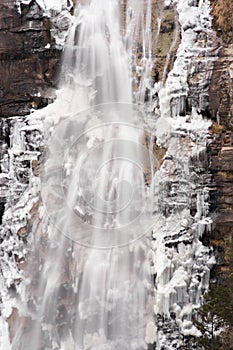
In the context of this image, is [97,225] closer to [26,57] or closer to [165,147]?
[165,147]

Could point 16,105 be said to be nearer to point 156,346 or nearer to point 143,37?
point 143,37

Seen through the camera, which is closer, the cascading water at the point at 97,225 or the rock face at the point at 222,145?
the rock face at the point at 222,145

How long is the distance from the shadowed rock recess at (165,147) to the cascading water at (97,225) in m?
A: 0.11

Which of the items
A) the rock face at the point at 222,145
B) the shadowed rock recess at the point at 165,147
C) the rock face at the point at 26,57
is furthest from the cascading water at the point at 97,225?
the rock face at the point at 222,145

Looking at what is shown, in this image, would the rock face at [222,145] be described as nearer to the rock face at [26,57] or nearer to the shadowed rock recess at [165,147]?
the shadowed rock recess at [165,147]

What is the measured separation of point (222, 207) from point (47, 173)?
3.27 metres

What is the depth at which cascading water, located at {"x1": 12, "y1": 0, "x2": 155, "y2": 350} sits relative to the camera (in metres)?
10.1

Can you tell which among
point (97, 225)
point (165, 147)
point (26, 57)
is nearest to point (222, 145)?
point (165, 147)

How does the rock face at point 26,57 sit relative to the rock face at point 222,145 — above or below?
above

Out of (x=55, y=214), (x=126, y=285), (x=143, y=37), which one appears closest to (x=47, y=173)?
(x=55, y=214)

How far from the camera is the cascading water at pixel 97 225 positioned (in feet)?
33.3

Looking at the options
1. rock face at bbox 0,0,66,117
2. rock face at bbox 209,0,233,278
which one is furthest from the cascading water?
rock face at bbox 209,0,233,278

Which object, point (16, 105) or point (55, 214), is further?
point (16, 105)

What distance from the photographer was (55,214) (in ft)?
34.9
